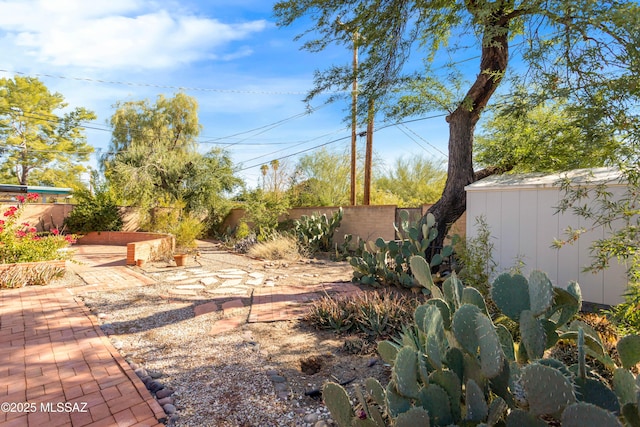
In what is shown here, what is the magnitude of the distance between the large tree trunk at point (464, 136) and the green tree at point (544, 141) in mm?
410

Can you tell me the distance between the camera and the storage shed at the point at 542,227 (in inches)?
142

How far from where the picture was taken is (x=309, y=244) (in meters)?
9.80

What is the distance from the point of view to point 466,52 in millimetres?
5188

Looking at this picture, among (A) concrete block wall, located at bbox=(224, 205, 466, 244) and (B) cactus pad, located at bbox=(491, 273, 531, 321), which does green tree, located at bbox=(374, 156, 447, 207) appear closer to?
(A) concrete block wall, located at bbox=(224, 205, 466, 244)

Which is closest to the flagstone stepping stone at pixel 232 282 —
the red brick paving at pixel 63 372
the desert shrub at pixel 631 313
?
the red brick paving at pixel 63 372

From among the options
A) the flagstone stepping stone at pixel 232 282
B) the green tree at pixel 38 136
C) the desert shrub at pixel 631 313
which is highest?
the green tree at pixel 38 136

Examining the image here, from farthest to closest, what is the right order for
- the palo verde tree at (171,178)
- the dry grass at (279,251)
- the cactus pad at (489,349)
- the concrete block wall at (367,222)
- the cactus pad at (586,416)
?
the palo verde tree at (171,178) → the concrete block wall at (367,222) → the dry grass at (279,251) → the cactus pad at (489,349) → the cactus pad at (586,416)

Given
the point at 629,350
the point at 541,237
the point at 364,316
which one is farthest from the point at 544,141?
the point at 629,350

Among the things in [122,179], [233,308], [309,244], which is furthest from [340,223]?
[122,179]

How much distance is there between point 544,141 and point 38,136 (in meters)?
29.6

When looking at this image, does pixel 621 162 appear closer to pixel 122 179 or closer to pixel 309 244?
pixel 309 244

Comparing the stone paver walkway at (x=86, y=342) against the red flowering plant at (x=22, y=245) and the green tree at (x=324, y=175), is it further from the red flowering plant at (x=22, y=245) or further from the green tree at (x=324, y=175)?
the green tree at (x=324, y=175)

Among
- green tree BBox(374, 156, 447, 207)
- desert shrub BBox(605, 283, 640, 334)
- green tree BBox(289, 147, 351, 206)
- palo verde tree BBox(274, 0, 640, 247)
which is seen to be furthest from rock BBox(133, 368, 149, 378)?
green tree BBox(374, 156, 447, 207)

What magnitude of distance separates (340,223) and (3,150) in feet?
80.3
